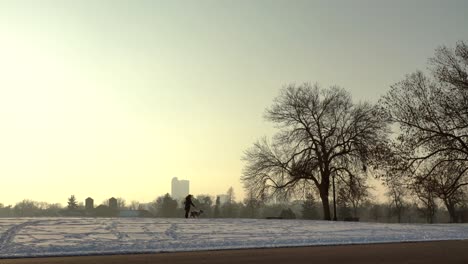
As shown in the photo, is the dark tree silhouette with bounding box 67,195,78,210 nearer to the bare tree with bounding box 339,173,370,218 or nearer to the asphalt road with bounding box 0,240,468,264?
the bare tree with bounding box 339,173,370,218

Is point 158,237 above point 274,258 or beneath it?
above

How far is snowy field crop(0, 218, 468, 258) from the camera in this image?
640 inches

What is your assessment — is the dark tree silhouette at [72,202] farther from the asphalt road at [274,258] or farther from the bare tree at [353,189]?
the asphalt road at [274,258]

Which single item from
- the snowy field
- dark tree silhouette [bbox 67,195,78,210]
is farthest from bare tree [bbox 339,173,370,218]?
dark tree silhouette [bbox 67,195,78,210]

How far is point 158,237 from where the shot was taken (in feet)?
66.1

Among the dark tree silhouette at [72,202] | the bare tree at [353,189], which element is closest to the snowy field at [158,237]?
the bare tree at [353,189]

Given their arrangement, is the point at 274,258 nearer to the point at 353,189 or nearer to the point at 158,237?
the point at 158,237

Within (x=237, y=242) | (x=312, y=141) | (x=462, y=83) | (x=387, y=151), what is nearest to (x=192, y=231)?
(x=237, y=242)

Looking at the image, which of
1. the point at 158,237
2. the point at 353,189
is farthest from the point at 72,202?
the point at 158,237

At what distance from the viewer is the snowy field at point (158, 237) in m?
16.2

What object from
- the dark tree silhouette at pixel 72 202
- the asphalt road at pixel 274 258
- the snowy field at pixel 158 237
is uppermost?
the dark tree silhouette at pixel 72 202

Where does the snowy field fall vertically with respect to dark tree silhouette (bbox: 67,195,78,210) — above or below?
below

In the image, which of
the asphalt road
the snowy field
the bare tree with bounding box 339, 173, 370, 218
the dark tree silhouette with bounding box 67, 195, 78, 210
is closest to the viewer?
the asphalt road

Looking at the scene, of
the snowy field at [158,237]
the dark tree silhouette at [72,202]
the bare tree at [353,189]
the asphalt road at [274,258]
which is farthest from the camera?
the dark tree silhouette at [72,202]
